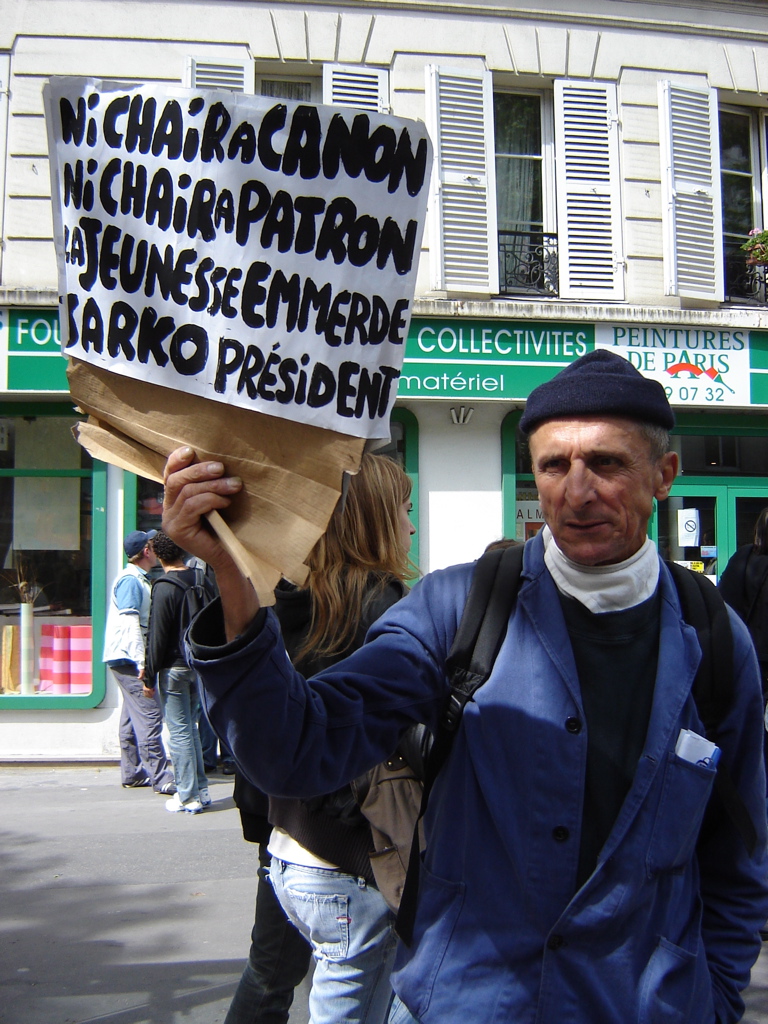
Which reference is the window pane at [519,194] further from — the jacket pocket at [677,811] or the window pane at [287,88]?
the jacket pocket at [677,811]

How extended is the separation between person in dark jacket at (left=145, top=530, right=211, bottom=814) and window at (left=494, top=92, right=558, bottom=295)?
4772 millimetres

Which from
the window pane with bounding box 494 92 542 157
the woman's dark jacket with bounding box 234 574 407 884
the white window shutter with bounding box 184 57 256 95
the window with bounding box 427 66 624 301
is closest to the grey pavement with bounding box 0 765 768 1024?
the woman's dark jacket with bounding box 234 574 407 884

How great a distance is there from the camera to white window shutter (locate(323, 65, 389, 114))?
9.23 metres

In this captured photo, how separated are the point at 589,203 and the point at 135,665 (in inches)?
A: 246

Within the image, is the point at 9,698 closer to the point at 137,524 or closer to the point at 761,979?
the point at 137,524

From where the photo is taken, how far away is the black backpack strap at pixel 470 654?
5.48ft

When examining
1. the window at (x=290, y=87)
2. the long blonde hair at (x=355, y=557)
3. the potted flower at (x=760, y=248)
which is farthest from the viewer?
the window at (x=290, y=87)

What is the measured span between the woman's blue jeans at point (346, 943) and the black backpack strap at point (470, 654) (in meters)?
0.54

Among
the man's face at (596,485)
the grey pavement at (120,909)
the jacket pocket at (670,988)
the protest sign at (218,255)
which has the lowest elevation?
the grey pavement at (120,909)

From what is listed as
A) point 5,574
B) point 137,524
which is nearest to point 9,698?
point 5,574

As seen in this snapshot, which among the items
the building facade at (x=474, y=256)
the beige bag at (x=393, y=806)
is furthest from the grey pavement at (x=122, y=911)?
the building facade at (x=474, y=256)

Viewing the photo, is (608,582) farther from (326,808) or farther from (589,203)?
(589,203)

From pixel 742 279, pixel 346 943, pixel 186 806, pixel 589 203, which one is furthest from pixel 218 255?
pixel 742 279

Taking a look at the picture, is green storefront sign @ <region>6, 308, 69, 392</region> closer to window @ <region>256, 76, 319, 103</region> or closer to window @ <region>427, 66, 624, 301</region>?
window @ <region>256, 76, 319, 103</region>
